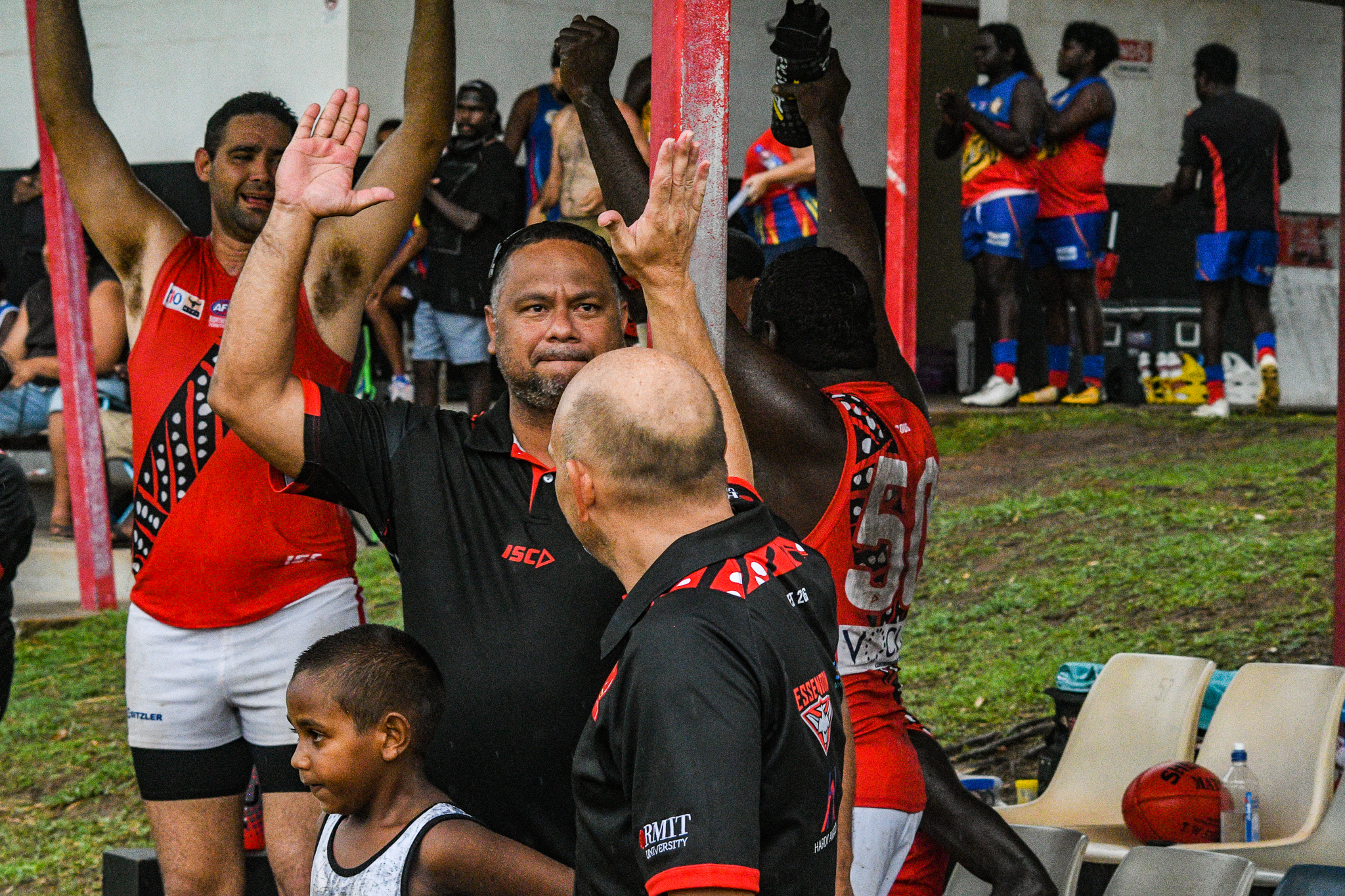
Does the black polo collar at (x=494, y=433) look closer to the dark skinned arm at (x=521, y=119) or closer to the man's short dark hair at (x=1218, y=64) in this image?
the dark skinned arm at (x=521, y=119)

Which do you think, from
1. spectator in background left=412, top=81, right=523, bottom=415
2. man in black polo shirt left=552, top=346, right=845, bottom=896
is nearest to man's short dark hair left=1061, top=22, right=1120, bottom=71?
spectator in background left=412, top=81, right=523, bottom=415

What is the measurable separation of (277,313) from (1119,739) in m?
3.72

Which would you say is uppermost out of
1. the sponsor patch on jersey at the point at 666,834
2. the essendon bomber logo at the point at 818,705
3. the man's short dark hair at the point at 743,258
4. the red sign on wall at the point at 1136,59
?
the red sign on wall at the point at 1136,59

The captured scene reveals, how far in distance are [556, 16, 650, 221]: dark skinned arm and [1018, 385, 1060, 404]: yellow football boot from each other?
8.34 m

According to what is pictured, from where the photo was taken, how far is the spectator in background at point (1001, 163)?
10.0 m

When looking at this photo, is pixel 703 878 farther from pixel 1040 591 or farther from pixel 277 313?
pixel 1040 591

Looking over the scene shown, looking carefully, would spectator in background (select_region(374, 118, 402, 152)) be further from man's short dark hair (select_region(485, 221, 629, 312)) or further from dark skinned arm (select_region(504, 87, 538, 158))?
man's short dark hair (select_region(485, 221, 629, 312))

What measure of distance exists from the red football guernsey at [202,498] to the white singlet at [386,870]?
716 millimetres

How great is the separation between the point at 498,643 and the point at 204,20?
32.5 feet

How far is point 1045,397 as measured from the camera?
10828 millimetres

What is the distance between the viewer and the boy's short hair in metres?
2.73

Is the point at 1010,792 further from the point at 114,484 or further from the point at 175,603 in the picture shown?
the point at 114,484

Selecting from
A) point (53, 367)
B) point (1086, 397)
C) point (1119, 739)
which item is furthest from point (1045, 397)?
point (53, 367)

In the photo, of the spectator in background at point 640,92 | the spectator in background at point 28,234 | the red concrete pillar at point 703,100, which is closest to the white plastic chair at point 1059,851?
the red concrete pillar at point 703,100
